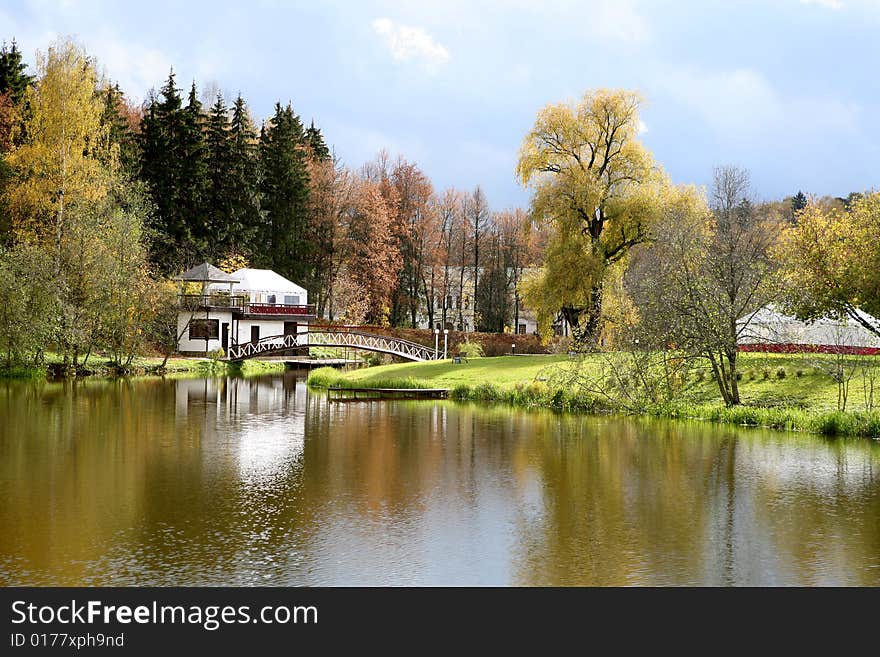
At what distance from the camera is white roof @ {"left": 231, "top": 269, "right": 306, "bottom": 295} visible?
188 feet

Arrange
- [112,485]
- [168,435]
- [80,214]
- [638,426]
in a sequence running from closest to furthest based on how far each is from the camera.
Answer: [112,485] < [168,435] < [638,426] < [80,214]

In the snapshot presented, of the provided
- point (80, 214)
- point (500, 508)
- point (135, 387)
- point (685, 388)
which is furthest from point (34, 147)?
point (500, 508)

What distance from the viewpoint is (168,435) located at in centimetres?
2078

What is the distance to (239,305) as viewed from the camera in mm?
54625

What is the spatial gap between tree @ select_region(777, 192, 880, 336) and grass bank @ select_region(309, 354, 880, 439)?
6.13 ft

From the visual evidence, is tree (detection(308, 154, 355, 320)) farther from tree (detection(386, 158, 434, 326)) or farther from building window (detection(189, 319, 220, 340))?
building window (detection(189, 319, 220, 340))

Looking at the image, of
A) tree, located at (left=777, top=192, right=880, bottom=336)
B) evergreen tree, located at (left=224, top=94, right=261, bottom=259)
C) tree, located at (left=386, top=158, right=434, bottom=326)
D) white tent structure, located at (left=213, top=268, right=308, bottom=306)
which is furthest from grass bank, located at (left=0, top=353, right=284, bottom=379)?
tree, located at (left=777, top=192, right=880, bottom=336)

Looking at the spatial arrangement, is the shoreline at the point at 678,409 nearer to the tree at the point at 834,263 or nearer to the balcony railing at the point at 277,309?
the tree at the point at 834,263

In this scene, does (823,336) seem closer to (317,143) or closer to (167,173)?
(167,173)

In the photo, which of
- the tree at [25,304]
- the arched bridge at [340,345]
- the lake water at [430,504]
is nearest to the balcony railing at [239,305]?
the arched bridge at [340,345]

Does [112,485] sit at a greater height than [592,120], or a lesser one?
lesser

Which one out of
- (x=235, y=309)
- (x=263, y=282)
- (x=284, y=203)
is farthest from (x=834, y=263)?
(x=284, y=203)

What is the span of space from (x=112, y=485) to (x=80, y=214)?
28.2 m

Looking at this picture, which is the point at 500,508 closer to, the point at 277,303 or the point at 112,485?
the point at 112,485
